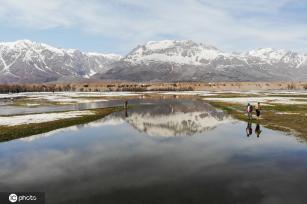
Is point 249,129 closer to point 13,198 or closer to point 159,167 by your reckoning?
point 159,167

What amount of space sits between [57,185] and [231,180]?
424 inches

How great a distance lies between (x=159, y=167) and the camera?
2523cm

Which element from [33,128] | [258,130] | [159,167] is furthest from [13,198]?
[258,130]

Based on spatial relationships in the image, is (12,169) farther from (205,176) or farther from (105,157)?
(205,176)

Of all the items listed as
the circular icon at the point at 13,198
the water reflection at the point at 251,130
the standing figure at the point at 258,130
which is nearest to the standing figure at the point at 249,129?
the water reflection at the point at 251,130

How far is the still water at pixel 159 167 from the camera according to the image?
1935 centimetres

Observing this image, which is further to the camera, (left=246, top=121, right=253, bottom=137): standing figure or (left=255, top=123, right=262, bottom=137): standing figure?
(left=246, top=121, right=253, bottom=137): standing figure

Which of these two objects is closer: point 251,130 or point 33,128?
point 251,130

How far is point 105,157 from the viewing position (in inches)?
1129

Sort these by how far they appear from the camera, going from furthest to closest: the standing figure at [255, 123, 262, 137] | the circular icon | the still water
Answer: the standing figure at [255, 123, 262, 137] < the still water < the circular icon

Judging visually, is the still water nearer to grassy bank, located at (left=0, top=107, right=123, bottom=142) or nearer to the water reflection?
the water reflection

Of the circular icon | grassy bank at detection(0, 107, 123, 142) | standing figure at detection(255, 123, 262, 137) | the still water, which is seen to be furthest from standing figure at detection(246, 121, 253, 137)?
the circular icon

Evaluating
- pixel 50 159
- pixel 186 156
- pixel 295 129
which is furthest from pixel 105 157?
pixel 295 129

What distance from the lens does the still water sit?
1935 centimetres
